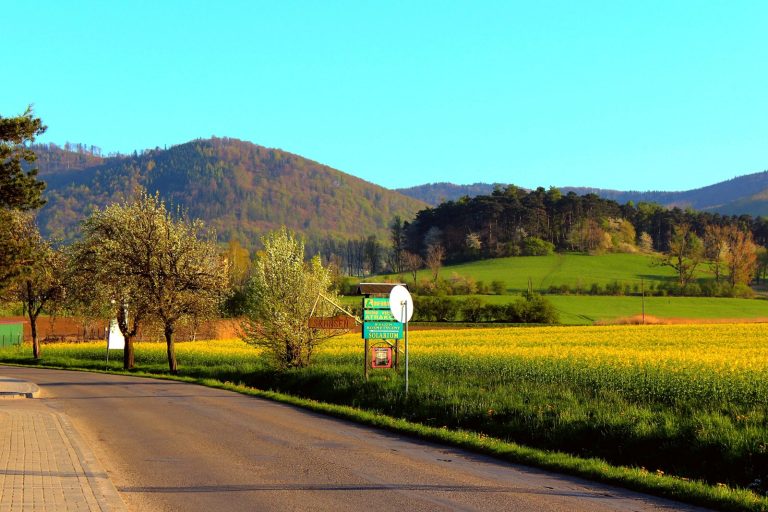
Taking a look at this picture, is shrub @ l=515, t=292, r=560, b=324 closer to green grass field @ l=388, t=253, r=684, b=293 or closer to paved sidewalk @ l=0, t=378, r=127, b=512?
green grass field @ l=388, t=253, r=684, b=293

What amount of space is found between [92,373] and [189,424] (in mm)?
25290

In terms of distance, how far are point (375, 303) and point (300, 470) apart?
13783mm

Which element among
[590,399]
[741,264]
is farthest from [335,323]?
[741,264]

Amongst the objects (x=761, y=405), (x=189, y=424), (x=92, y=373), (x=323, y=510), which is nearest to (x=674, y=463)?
(x=761, y=405)

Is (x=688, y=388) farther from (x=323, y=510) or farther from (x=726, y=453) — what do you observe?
(x=323, y=510)

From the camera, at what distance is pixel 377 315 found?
25.4 metres

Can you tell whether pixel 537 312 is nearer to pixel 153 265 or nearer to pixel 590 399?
pixel 153 265

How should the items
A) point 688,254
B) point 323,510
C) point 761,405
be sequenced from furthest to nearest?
1. point 688,254
2. point 761,405
3. point 323,510

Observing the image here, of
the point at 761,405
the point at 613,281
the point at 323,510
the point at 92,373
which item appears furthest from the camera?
the point at 613,281

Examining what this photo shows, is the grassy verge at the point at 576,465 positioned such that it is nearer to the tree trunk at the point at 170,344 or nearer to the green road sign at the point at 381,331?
the green road sign at the point at 381,331

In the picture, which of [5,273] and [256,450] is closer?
[256,450]

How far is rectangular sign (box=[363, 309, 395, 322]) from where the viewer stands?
25.2m

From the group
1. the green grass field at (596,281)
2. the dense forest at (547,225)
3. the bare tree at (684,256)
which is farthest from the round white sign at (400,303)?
the dense forest at (547,225)

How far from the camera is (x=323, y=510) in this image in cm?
931
